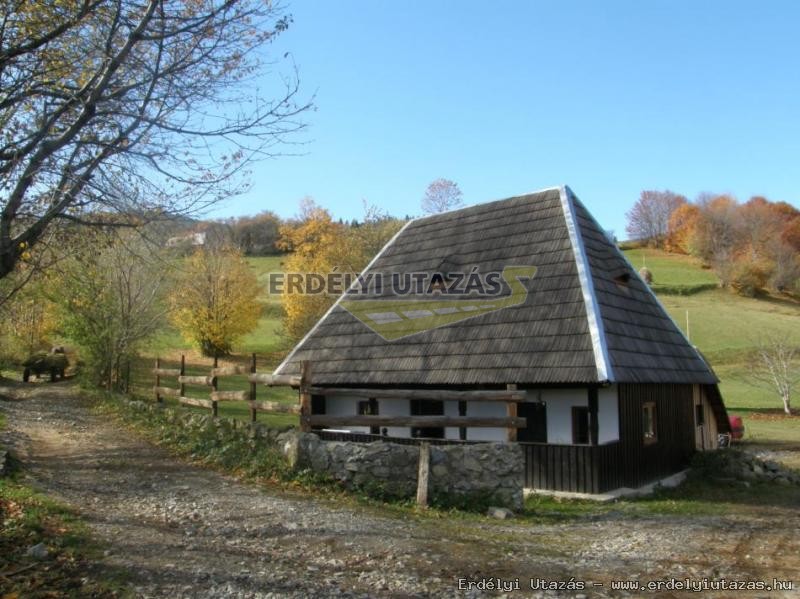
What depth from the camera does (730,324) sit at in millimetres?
43844

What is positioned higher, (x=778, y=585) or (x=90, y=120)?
(x=90, y=120)

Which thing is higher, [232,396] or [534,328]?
[534,328]

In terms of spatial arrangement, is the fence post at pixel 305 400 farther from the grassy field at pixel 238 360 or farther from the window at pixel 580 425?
the grassy field at pixel 238 360

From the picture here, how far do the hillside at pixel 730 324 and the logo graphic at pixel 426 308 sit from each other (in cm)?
1283

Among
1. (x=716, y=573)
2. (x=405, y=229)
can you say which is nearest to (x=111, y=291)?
(x=405, y=229)

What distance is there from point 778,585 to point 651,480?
6.80 metres

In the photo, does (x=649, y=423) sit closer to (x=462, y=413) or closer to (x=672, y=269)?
(x=462, y=413)

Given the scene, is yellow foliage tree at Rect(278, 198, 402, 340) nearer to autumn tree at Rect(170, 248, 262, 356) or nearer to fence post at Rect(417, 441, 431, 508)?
autumn tree at Rect(170, 248, 262, 356)

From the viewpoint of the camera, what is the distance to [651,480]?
11984 millimetres

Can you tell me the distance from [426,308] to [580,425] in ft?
15.7

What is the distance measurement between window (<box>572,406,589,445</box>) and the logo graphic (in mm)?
2612

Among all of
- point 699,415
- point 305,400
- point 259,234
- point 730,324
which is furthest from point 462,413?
point 259,234

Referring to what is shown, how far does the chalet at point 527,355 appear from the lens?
34.5 ft

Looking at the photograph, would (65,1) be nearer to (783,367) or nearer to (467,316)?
(467,316)
